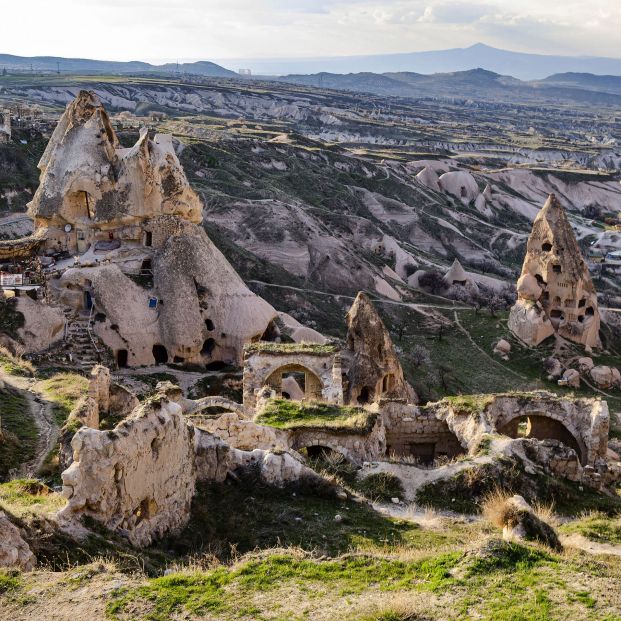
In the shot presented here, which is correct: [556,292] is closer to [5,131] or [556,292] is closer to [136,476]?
[136,476]

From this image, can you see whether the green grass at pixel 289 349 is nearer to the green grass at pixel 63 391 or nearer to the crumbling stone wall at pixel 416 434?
the green grass at pixel 63 391

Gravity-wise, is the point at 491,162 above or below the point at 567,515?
above

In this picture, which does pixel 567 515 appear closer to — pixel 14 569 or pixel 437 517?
pixel 437 517

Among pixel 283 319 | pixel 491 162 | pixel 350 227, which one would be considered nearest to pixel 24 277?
pixel 283 319

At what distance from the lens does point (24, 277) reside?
30.0 meters

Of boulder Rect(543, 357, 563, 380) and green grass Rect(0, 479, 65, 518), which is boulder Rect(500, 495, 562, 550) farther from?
boulder Rect(543, 357, 563, 380)

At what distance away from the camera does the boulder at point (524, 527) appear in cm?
1075

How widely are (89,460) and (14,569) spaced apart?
1.83 m

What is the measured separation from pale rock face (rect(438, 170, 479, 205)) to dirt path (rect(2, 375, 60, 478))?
7543 cm

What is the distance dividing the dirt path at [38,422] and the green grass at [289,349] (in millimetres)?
6344

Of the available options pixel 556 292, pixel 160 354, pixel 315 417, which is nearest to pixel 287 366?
pixel 315 417

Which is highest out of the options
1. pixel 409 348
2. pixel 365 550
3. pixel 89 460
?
pixel 89 460

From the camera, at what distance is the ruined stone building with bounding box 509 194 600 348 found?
40156 mm

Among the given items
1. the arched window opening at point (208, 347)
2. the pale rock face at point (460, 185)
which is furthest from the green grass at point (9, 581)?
the pale rock face at point (460, 185)
